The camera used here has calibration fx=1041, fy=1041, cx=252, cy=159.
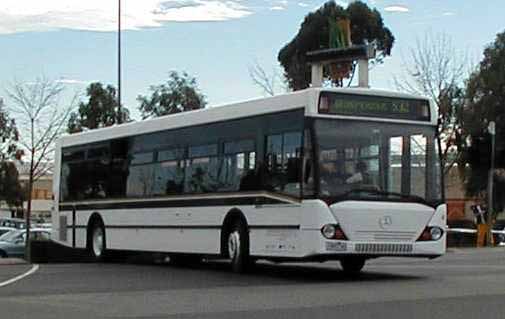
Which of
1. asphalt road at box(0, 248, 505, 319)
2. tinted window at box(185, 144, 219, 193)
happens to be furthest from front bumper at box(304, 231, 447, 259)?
tinted window at box(185, 144, 219, 193)

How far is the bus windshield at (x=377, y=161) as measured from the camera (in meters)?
16.7

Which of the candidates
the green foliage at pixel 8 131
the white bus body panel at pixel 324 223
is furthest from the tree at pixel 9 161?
the white bus body panel at pixel 324 223

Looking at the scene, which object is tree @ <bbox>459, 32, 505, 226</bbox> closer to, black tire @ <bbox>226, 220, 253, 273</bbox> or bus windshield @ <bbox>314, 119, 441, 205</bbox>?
black tire @ <bbox>226, 220, 253, 273</bbox>

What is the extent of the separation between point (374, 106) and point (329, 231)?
2374mm

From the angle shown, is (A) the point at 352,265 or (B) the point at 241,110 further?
(A) the point at 352,265

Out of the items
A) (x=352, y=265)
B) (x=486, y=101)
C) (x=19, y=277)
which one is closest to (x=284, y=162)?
(x=352, y=265)

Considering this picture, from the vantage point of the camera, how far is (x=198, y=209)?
1970 centimetres

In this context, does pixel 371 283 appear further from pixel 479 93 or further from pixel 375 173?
pixel 479 93

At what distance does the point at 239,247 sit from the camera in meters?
18.4

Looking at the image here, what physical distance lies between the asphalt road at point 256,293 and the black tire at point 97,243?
2.32 metres

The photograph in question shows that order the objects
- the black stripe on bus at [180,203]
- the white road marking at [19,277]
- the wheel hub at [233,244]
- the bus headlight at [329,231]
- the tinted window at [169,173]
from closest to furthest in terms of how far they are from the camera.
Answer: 1. the bus headlight at [329,231]
2. the white road marking at [19,277]
3. the black stripe on bus at [180,203]
4. the wheel hub at [233,244]
5. the tinted window at [169,173]

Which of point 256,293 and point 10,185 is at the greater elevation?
point 10,185

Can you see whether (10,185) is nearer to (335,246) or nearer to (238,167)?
(238,167)

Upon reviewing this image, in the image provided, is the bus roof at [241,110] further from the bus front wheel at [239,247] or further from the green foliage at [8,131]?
the green foliage at [8,131]
